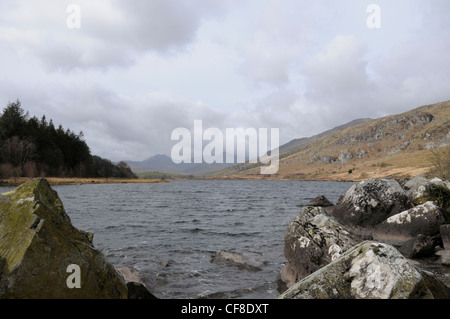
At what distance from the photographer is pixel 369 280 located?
5766mm

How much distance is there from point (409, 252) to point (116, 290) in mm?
→ 14718

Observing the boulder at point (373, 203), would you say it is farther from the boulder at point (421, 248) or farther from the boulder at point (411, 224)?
the boulder at point (421, 248)

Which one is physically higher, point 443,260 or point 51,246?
point 51,246

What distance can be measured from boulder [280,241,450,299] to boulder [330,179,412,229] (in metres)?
14.6

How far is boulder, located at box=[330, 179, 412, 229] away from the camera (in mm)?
20031

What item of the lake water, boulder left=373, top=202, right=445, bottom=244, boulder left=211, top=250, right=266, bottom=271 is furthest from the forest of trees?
boulder left=373, top=202, right=445, bottom=244

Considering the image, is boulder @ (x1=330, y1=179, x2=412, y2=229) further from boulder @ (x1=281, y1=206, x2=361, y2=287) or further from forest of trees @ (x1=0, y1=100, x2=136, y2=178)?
forest of trees @ (x1=0, y1=100, x2=136, y2=178)

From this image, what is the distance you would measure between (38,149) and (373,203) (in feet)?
348

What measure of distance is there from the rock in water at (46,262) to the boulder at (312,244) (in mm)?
7335

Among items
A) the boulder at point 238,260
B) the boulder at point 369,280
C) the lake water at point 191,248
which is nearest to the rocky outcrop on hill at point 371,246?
the boulder at point 369,280

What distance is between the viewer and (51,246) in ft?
21.6

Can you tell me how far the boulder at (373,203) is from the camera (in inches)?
789
